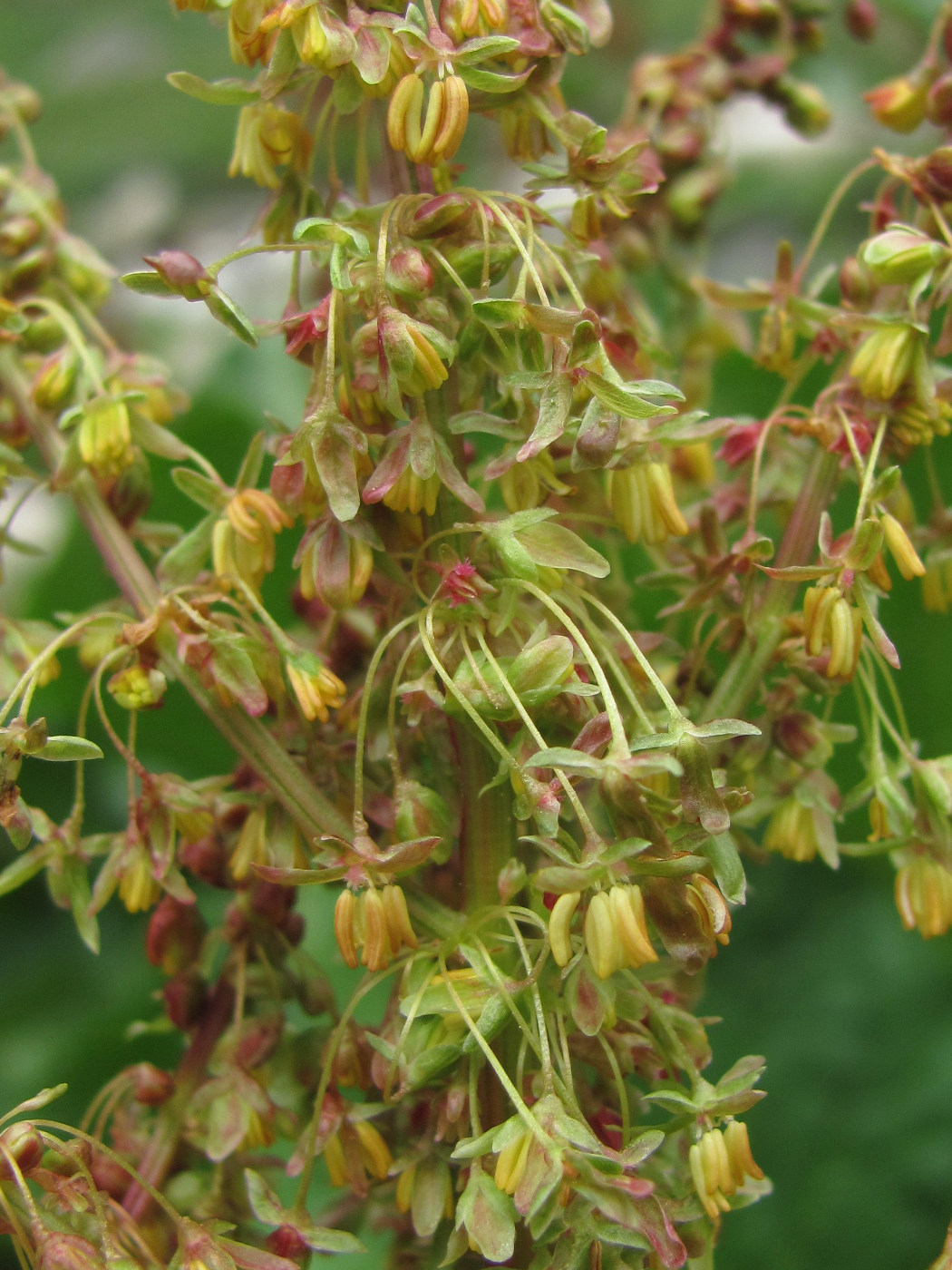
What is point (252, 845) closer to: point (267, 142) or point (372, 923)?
point (372, 923)

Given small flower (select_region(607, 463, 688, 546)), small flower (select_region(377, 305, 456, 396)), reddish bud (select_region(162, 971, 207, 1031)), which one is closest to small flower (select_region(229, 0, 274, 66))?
small flower (select_region(377, 305, 456, 396))

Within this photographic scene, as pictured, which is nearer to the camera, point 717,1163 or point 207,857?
point 717,1163

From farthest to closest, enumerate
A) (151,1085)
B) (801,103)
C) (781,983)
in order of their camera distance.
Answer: (781,983)
(801,103)
(151,1085)

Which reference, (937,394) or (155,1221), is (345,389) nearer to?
(937,394)

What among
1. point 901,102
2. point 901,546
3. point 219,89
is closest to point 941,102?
point 901,102

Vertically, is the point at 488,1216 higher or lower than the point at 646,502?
lower

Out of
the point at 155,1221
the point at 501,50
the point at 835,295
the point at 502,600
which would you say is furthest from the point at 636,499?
the point at 835,295

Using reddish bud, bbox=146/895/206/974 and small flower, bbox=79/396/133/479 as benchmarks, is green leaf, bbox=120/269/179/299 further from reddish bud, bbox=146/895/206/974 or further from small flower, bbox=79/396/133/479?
reddish bud, bbox=146/895/206/974
